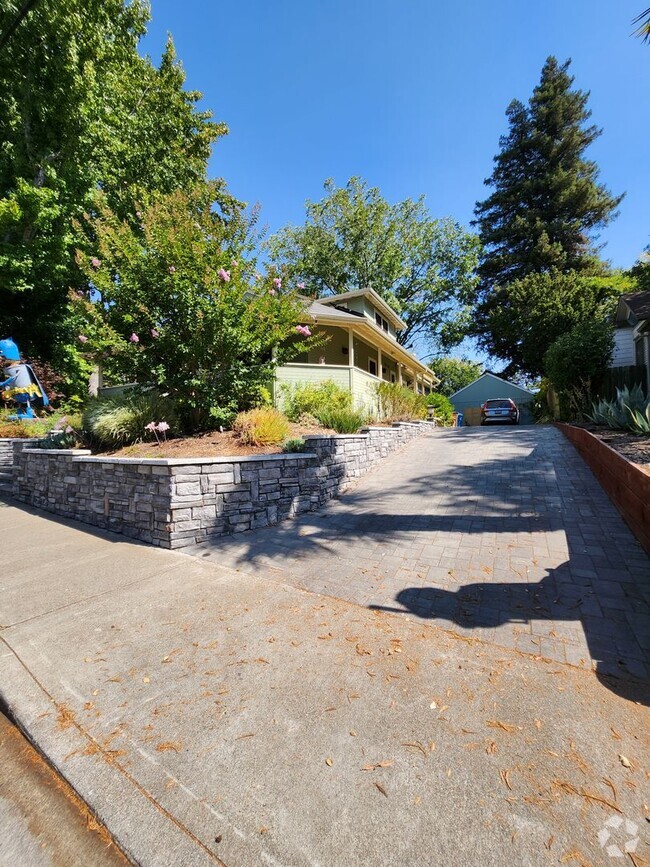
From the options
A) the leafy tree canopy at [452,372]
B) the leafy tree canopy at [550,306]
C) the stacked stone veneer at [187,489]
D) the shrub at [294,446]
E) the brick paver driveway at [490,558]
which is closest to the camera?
the brick paver driveway at [490,558]

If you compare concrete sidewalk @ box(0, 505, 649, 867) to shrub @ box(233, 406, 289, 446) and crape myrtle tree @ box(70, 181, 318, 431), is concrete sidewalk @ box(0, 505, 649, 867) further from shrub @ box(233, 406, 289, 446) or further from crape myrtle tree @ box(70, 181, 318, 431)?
crape myrtle tree @ box(70, 181, 318, 431)

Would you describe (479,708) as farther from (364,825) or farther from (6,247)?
(6,247)

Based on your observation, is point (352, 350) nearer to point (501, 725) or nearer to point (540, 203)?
point (501, 725)

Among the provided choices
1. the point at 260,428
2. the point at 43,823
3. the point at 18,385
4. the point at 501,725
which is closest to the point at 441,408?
the point at 260,428

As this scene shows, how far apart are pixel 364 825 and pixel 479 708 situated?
2.73 ft

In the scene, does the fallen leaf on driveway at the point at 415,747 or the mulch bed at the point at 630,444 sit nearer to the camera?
the fallen leaf on driveway at the point at 415,747

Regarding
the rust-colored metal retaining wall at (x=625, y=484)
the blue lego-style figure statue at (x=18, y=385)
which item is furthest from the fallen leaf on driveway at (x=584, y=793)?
the blue lego-style figure statue at (x=18, y=385)

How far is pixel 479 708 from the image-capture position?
6.14 feet

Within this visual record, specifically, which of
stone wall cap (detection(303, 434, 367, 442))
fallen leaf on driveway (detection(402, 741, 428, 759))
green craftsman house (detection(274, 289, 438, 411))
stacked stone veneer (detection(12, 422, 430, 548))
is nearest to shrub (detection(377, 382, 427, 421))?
green craftsman house (detection(274, 289, 438, 411))

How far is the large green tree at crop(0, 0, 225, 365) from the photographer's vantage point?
10977mm

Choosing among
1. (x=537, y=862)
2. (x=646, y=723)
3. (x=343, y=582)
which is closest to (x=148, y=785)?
(x=537, y=862)

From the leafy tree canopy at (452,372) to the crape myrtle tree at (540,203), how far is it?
11137 mm

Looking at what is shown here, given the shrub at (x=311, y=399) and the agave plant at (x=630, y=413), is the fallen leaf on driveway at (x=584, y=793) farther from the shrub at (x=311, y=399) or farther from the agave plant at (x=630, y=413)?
the shrub at (x=311, y=399)

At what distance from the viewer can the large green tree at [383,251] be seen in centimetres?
2409
